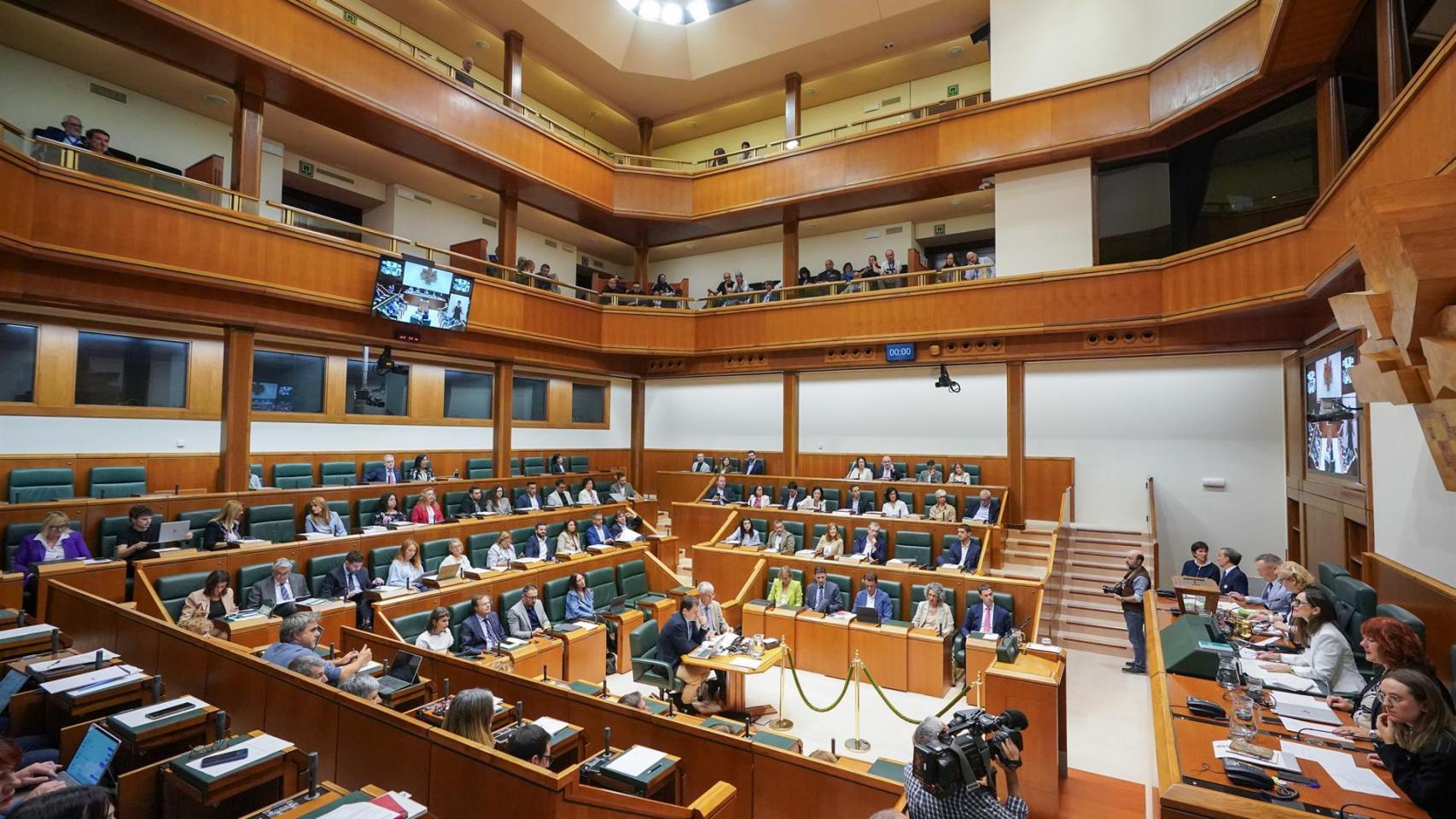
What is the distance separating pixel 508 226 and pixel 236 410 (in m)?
5.48

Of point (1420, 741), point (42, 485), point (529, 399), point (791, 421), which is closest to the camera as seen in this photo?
point (1420, 741)

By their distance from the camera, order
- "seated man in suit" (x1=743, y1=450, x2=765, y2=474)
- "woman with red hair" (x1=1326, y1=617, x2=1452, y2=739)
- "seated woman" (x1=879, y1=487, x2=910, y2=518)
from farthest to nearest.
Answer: "seated man in suit" (x1=743, y1=450, x2=765, y2=474) → "seated woman" (x1=879, y1=487, x2=910, y2=518) → "woman with red hair" (x1=1326, y1=617, x2=1452, y2=739)

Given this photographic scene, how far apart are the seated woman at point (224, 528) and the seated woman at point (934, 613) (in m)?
6.83

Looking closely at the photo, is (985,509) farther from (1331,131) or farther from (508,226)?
→ (508,226)

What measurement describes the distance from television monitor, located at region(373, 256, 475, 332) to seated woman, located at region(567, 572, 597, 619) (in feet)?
15.5

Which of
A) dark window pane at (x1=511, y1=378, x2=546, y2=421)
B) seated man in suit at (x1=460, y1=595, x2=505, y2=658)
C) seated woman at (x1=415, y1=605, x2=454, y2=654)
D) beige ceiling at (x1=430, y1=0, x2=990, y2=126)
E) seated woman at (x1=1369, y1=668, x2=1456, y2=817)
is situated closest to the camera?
seated woman at (x1=1369, y1=668, x2=1456, y2=817)

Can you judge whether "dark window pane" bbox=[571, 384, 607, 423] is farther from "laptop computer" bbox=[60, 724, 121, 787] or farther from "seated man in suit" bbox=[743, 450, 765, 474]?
"laptop computer" bbox=[60, 724, 121, 787]

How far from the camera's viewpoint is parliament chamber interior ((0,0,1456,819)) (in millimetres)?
2900

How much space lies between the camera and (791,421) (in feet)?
42.2

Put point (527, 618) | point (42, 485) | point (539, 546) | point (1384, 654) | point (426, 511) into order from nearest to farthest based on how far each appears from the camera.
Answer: point (1384, 654)
point (527, 618)
point (42, 485)
point (539, 546)
point (426, 511)

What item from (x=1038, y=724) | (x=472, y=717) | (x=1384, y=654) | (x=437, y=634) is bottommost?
(x=1038, y=724)

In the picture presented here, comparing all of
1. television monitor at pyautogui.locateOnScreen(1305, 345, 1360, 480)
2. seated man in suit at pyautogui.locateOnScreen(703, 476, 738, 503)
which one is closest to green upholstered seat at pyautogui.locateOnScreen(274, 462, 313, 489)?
seated man in suit at pyautogui.locateOnScreen(703, 476, 738, 503)

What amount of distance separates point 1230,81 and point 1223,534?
5.88 metres

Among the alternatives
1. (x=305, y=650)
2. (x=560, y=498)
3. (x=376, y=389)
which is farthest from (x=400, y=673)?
(x=376, y=389)
